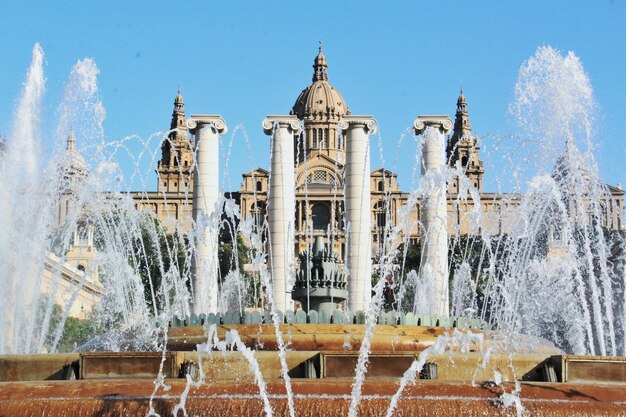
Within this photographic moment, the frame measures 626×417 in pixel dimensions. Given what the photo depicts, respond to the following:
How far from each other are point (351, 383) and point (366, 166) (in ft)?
54.1

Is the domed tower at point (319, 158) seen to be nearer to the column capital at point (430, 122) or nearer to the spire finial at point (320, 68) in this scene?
the spire finial at point (320, 68)

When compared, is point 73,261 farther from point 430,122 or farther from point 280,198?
point 430,122

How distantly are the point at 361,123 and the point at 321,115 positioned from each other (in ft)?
285

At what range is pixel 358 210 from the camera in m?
26.7

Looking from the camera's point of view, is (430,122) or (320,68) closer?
(430,122)

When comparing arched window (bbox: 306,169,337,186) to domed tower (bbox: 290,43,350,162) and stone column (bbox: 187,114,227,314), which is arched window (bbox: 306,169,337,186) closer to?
domed tower (bbox: 290,43,350,162)

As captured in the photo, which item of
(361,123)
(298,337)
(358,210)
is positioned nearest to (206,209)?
(358,210)

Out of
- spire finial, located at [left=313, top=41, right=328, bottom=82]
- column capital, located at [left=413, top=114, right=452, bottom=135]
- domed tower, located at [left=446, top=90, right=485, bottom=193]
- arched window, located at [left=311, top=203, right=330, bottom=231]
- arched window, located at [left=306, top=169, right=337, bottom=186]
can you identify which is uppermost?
spire finial, located at [left=313, top=41, right=328, bottom=82]

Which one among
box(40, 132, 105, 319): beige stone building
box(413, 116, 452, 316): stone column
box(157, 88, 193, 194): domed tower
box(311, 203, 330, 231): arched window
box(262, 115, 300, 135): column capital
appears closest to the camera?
box(413, 116, 452, 316): stone column

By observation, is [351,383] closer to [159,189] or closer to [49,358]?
[49,358]

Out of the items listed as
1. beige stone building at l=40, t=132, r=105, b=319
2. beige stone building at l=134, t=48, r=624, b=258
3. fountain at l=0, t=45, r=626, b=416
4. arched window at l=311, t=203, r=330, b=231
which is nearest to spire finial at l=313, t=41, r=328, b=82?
beige stone building at l=134, t=48, r=624, b=258

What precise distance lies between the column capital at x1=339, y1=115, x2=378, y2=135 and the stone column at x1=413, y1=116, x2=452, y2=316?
1056mm

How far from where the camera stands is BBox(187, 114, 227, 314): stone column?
26.4m

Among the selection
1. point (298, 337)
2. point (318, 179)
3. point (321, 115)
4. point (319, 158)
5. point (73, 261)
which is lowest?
point (298, 337)
